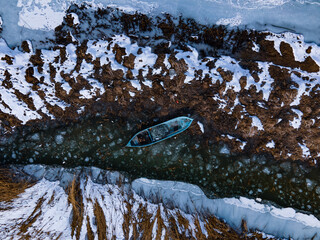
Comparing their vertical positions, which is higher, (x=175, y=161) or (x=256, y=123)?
(x=256, y=123)

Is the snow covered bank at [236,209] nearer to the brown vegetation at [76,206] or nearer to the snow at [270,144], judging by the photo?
the brown vegetation at [76,206]

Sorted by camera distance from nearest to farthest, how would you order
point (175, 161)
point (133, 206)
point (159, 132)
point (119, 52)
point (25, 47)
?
1. point (119, 52)
2. point (25, 47)
3. point (133, 206)
4. point (159, 132)
5. point (175, 161)

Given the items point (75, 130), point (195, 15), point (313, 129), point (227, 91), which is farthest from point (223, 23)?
point (75, 130)

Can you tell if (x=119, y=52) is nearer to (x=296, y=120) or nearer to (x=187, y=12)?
(x=187, y=12)

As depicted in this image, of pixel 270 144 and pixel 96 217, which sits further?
pixel 270 144

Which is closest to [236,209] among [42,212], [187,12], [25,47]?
[42,212]
